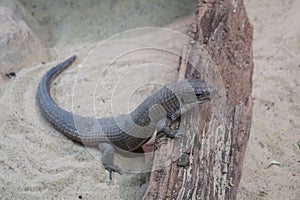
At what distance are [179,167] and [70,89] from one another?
83.8 inches

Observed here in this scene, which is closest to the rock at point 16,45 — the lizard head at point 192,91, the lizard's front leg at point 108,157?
the lizard's front leg at point 108,157

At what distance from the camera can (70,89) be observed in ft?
17.2

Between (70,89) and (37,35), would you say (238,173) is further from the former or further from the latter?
(37,35)

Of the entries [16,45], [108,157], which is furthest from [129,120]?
[16,45]

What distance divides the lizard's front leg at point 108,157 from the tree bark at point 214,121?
25.3 inches

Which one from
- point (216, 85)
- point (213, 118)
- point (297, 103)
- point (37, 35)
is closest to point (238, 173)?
point (213, 118)

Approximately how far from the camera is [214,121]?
397cm

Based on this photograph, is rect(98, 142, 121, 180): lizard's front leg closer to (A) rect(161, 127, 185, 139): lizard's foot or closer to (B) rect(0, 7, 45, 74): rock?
(A) rect(161, 127, 185, 139): lizard's foot

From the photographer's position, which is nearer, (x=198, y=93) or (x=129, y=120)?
(x=198, y=93)

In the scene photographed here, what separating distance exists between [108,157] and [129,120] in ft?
1.28

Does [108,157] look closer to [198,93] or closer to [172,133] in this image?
[172,133]

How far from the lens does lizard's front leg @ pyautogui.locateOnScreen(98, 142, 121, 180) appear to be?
429 centimetres

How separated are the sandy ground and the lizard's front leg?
6 centimetres

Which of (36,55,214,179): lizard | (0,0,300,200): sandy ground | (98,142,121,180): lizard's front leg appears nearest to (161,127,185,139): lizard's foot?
(36,55,214,179): lizard
